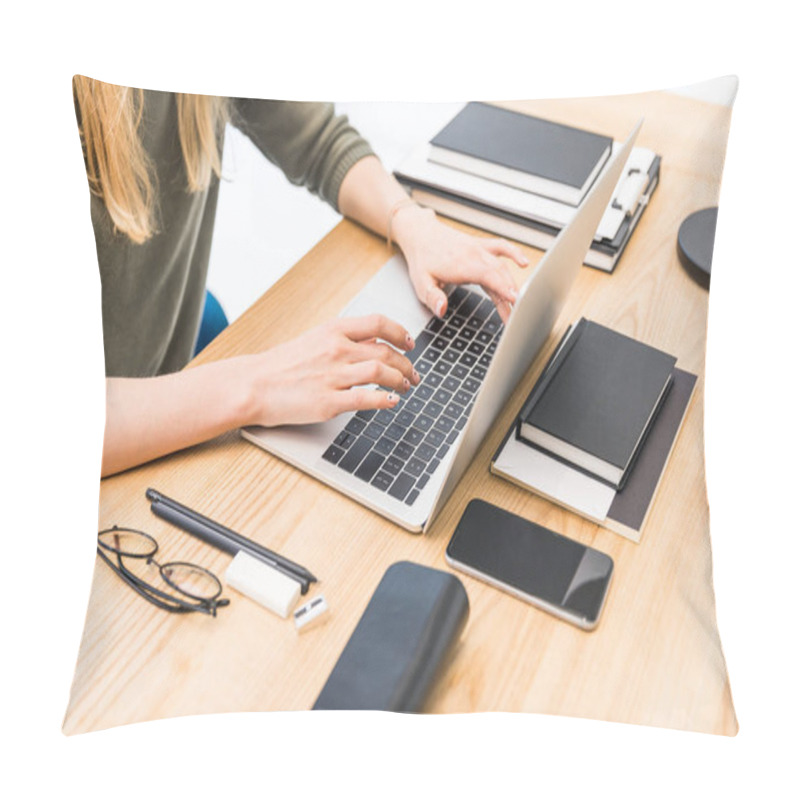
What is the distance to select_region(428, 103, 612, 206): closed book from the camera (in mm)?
1038

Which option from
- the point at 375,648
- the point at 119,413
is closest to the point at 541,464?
the point at 375,648

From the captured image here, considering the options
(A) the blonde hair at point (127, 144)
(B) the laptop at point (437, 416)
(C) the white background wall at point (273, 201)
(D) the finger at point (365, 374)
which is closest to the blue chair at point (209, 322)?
(C) the white background wall at point (273, 201)

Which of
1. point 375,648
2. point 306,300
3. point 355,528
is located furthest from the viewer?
point 306,300

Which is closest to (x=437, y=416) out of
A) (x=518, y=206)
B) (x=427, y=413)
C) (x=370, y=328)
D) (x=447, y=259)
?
(x=427, y=413)

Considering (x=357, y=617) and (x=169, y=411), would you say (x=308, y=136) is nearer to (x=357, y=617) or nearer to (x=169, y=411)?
(x=169, y=411)

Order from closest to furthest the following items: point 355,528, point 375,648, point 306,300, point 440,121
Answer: point 375,648
point 355,528
point 306,300
point 440,121

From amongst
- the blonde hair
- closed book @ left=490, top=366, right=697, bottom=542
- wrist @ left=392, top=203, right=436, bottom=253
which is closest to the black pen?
closed book @ left=490, top=366, right=697, bottom=542

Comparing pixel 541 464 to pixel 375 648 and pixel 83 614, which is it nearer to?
pixel 375 648

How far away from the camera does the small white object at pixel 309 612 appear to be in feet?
2.24

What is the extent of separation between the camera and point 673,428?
0.86 metres

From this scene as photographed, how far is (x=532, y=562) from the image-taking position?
733 mm

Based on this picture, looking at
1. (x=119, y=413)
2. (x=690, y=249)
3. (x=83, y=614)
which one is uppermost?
(x=690, y=249)

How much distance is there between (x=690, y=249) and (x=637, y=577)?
1.54ft

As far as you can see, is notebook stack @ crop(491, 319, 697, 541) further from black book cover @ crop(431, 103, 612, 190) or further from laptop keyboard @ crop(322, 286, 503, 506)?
black book cover @ crop(431, 103, 612, 190)
